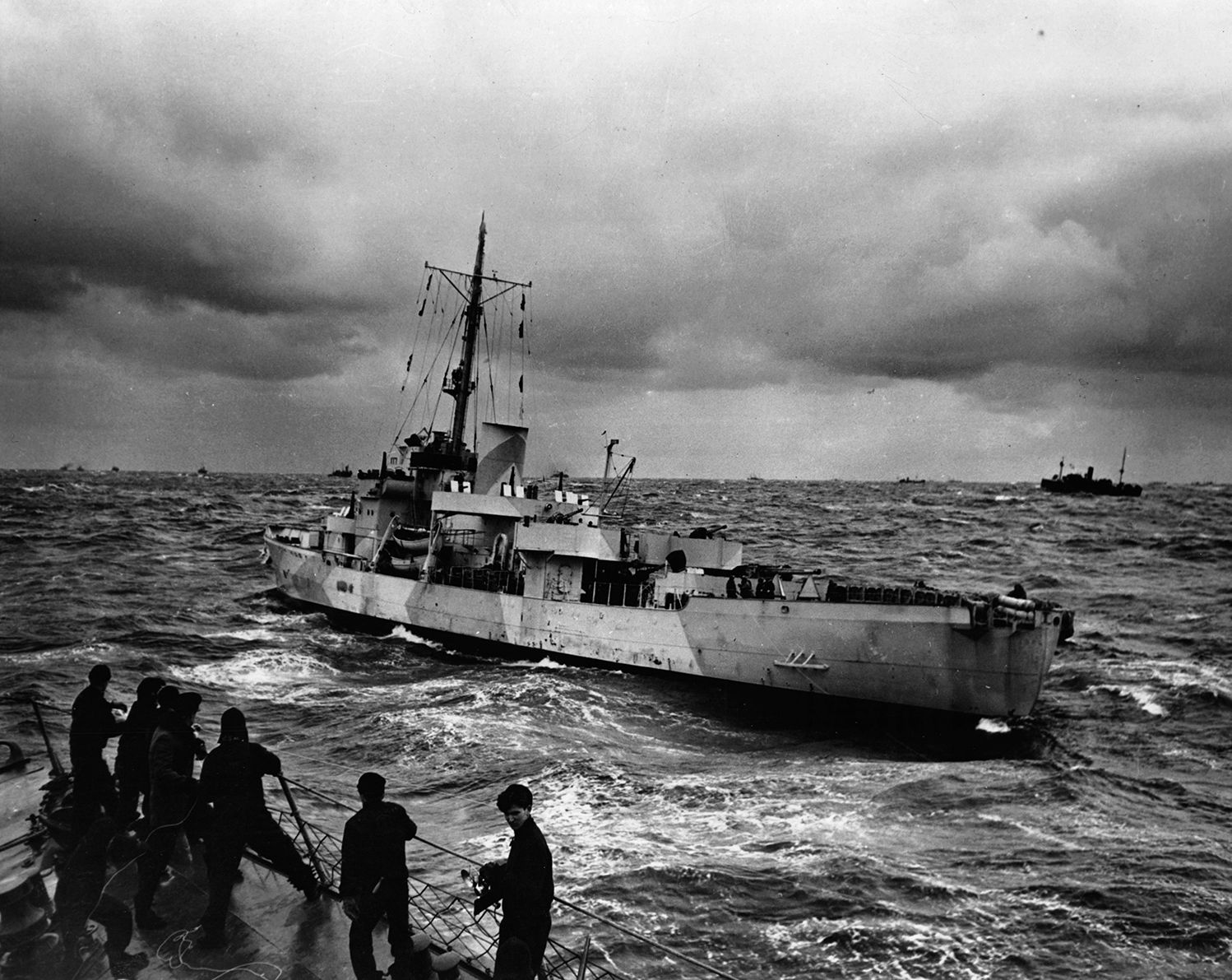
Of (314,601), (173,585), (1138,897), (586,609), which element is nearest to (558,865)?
(1138,897)

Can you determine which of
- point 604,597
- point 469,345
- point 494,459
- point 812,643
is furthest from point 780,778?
point 469,345

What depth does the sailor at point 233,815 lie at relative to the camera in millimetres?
6062

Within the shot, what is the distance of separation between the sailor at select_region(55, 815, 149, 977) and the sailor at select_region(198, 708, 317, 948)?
48cm

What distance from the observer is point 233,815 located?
6.22 metres

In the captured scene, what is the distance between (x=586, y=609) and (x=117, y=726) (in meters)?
15.8

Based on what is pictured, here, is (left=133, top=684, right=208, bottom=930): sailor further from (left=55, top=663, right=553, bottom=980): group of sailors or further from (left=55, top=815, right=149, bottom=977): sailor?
(left=55, top=815, right=149, bottom=977): sailor

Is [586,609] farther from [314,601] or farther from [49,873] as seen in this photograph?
[49,873]

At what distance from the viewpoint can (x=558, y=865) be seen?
11047 millimetres

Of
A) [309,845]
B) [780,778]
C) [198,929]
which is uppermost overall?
[309,845]

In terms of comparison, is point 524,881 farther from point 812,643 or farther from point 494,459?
point 494,459

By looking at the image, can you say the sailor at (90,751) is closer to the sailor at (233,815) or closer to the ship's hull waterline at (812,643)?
the sailor at (233,815)

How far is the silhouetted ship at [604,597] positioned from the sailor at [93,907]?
15.3 metres

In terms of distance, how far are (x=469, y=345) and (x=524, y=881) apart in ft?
90.1

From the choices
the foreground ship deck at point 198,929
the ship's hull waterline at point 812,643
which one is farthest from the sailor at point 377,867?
the ship's hull waterline at point 812,643
